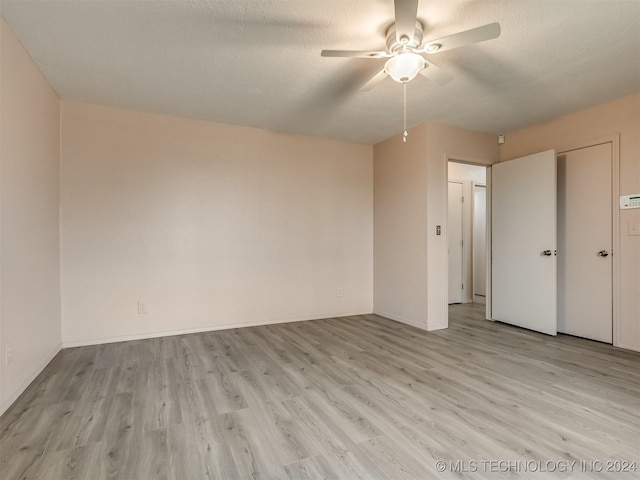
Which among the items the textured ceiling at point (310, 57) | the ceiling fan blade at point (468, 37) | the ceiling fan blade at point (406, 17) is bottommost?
the ceiling fan blade at point (468, 37)

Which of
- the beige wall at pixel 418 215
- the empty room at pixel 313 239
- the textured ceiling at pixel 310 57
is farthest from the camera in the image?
the beige wall at pixel 418 215

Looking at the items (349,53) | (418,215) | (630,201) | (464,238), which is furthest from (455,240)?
(349,53)

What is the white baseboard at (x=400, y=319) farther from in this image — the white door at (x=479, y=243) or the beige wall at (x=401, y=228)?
the white door at (x=479, y=243)

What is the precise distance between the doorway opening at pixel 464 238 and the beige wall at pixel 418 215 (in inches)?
49.8

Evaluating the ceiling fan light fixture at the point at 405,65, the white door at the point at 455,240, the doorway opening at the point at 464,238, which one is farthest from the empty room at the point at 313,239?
the doorway opening at the point at 464,238

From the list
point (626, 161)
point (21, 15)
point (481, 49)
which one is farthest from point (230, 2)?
point (626, 161)

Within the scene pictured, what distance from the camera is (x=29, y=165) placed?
2.39 metres

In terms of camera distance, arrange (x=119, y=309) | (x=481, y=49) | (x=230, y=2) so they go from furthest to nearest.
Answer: (x=119, y=309) → (x=481, y=49) → (x=230, y=2)

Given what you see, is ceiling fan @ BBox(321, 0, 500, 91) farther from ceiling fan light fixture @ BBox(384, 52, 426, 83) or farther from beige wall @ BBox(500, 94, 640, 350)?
beige wall @ BBox(500, 94, 640, 350)

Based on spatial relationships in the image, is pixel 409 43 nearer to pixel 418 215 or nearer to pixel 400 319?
pixel 418 215

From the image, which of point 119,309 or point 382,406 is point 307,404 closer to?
point 382,406

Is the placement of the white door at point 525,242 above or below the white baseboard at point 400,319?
above

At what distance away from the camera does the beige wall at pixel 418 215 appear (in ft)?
12.3

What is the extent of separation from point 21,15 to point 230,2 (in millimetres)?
1301
